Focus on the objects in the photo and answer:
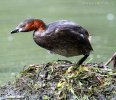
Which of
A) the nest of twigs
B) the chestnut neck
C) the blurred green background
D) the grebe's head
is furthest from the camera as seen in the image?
the blurred green background

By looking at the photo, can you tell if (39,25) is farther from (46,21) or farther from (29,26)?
(46,21)

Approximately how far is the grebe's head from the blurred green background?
3.27 metres

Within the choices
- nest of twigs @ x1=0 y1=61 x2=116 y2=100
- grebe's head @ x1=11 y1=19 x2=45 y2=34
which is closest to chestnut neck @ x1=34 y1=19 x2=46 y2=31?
grebe's head @ x1=11 y1=19 x2=45 y2=34

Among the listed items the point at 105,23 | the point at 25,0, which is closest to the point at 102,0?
the point at 25,0

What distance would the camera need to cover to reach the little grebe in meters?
7.64

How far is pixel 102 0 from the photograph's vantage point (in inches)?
918

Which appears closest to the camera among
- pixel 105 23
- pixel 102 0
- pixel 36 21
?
pixel 36 21

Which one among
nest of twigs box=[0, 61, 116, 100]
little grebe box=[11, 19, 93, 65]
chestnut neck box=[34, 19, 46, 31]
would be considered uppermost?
chestnut neck box=[34, 19, 46, 31]

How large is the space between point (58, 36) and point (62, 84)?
0.65 m

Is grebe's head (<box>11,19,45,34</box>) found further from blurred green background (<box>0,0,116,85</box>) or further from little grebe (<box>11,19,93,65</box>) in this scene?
blurred green background (<box>0,0,116,85</box>)

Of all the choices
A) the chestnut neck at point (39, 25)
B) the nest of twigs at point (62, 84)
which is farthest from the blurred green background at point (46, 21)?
the chestnut neck at point (39, 25)

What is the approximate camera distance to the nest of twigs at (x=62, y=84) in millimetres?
7922

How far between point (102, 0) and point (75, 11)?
10.2ft

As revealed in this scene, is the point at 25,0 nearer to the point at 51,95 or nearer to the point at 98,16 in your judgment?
the point at 98,16
